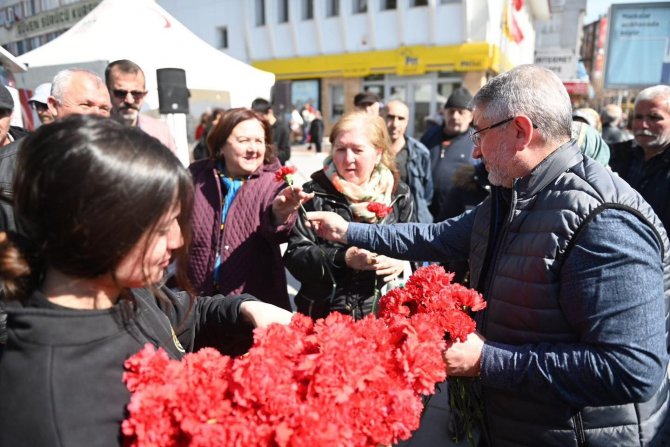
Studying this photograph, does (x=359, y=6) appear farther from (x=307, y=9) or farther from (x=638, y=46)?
(x=638, y=46)

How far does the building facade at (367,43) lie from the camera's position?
19828 mm

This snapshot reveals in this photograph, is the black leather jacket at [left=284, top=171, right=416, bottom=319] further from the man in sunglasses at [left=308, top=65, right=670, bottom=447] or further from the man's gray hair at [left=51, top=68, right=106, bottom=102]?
the man's gray hair at [left=51, top=68, right=106, bottom=102]

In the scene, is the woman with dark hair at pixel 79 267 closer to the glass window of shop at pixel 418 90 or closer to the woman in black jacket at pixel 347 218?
the woman in black jacket at pixel 347 218

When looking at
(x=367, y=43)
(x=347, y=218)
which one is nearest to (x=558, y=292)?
(x=347, y=218)

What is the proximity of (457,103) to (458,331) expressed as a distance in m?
4.51

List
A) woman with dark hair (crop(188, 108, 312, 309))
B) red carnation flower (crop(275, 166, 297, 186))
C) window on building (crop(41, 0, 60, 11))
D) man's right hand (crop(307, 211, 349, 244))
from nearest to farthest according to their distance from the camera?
man's right hand (crop(307, 211, 349, 244))
red carnation flower (crop(275, 166, 297, 186))
woman with dark hair (crop(188, 108, 312, 309))
window on building (crop(41, 0, 60, 11))

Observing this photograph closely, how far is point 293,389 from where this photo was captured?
3.76ft

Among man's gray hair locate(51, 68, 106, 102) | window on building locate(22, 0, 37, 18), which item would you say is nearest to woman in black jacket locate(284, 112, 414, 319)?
man's gray hair locate(51, 68, 106, 102)

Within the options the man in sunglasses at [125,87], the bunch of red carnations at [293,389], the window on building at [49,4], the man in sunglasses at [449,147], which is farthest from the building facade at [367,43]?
the bunch of red carnations at [293,389]

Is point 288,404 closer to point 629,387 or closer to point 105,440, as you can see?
point 105,440

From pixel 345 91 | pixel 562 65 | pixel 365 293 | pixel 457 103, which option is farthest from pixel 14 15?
pixel 365 293

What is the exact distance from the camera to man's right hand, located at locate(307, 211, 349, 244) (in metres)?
2.31

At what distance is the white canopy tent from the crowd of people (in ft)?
14.2

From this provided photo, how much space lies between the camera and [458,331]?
1498mm
